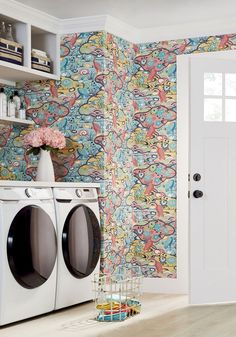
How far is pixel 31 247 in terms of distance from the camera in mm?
4727

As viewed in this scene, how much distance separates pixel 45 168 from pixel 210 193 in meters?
1.37

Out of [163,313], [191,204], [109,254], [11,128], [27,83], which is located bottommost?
[163,313]

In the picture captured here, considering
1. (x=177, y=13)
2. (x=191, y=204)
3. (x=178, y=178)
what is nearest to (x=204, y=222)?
(x=191, y=204)

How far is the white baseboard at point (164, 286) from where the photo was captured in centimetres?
611

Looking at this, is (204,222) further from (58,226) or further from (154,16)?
(154,16)

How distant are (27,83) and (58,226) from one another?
1.61m

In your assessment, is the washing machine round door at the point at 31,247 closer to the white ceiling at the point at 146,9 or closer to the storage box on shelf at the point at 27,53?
the storage box on shelf at the point at 27,53

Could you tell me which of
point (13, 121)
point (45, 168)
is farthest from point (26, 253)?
point (13, 121)

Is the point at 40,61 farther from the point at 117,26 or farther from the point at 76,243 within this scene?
the point at 76,243

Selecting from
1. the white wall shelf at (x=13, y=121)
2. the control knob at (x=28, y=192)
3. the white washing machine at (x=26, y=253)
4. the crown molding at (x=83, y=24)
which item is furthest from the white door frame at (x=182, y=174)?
the control knob at (x=28, y=192)

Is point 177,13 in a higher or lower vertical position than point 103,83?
higher

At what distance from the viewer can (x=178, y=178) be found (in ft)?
20.2

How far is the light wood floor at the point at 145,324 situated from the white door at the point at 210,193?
0.21 m

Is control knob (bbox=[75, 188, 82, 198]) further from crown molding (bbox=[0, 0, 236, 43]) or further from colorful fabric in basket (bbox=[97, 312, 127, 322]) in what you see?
crown molding (bbox=[0, 0, 236, 43])
